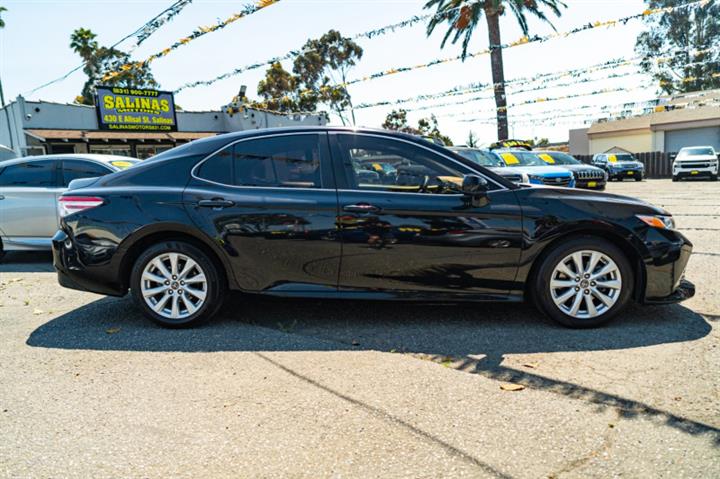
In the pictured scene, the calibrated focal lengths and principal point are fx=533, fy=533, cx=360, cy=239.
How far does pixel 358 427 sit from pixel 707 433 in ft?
5.59

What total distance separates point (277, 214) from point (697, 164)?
1029 inches

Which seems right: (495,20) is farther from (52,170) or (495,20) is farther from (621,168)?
(52,170)

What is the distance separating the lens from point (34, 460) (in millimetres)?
2482

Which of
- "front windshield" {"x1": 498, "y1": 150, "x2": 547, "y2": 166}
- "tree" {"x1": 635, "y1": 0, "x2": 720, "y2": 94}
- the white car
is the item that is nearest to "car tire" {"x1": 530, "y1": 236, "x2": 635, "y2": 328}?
"front windshield" {"x1": 498, "y1": 150, "x2": 547, "y2": 166}

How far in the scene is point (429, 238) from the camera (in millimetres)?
4117

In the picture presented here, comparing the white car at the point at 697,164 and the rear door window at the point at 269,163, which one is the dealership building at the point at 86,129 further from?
the rear door window at the point at 269,163

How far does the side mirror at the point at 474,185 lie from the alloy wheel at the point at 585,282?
0.83 meters

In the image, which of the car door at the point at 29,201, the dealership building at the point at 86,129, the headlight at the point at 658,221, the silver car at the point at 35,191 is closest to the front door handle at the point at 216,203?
the headlight at the point at 658,221

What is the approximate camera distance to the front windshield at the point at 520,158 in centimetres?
1508

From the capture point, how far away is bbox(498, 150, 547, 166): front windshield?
15.1 metres

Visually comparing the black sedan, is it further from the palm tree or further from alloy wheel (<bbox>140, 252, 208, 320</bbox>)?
the palm tree

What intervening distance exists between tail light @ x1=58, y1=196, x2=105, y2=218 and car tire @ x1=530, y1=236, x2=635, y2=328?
3.64 m

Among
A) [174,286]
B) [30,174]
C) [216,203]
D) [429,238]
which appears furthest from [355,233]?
[30,174]

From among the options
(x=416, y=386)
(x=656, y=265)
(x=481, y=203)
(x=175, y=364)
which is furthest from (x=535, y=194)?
(x=175, y=364)
